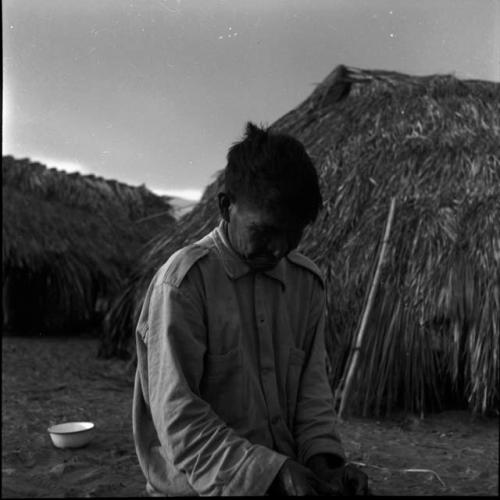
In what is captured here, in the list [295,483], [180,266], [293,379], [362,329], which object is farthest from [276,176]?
[362,329]

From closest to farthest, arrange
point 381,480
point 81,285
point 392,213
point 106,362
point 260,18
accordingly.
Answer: point 260,18, point 381,480, point 392,213, point 106,362, point 81,285

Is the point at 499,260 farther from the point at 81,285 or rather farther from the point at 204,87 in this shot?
the point at 81,285

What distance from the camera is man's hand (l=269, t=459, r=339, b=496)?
1.31m

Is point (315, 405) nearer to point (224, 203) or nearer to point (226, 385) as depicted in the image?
point (226, 385)

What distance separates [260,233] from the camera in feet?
4.78

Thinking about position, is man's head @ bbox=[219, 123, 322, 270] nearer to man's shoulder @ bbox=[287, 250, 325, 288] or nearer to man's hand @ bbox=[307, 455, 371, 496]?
man's shoulder @ bbox=[287, 250, 325, 288]

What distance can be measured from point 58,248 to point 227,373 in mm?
8495

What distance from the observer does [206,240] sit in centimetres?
158

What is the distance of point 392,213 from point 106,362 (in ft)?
12.8

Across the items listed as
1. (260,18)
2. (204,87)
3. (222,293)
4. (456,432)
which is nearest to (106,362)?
(456,432)

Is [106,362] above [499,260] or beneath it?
Result: beneath

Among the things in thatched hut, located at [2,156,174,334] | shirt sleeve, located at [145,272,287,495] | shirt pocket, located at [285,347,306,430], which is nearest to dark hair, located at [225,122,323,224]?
shirt sleeve, located at [145,272,287,495]

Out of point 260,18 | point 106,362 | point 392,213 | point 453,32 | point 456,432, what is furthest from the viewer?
point 106,362

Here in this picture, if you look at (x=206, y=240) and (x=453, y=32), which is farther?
(x=453, y=32)
